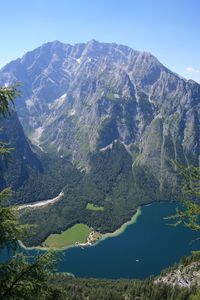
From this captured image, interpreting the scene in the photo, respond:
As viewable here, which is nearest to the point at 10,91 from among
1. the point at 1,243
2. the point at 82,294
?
the point at 1,243

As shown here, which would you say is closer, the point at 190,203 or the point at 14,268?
the point at 190,203

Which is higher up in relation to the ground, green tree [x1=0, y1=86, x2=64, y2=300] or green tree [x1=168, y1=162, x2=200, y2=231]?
green tree [x1=168, y1=162, x2=200, y2=231]

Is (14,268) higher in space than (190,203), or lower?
lower

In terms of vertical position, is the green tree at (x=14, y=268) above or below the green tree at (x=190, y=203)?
below

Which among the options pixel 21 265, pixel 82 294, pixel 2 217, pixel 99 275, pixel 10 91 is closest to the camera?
pixel 10 91

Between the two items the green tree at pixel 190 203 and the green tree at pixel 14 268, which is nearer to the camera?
the green tree at pixel 190 203

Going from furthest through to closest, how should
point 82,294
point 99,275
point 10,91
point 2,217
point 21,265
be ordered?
point 99,275 → point 82,294 → point 21,265 → point 2,217 → point 10,91

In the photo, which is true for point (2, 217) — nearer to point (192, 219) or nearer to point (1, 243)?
point (1, 243)

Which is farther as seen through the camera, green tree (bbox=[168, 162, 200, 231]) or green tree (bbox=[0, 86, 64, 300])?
green tree (bbox=[0, 86, 64, 300])
